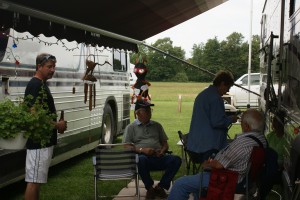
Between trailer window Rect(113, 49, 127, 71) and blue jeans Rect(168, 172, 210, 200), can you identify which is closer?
blue jeans Rect(168, 172, 210, 200)

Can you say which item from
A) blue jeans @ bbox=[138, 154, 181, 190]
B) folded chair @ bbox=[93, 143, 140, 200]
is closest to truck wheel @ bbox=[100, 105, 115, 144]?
blue jeans @ bbox=[138, 154, 181, 190]

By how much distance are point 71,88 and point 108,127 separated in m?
2.80

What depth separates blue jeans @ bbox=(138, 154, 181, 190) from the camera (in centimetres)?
605

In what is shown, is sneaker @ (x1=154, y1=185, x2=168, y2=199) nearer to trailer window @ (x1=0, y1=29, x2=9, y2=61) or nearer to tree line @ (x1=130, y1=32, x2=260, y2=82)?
trailer window @ (x1=0, y1=29, x2=9, y2=61)

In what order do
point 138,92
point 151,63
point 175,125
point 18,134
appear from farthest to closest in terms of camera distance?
point 151,63 → point 175,125 → point 138,92 → point 18,134

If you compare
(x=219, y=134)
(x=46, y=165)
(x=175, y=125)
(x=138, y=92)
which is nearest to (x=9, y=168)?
(x=46, y=165)

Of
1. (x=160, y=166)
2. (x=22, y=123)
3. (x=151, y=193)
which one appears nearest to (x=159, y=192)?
(x=151, y=193)

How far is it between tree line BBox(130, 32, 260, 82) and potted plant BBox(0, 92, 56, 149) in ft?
115

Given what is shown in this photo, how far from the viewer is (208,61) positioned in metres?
44.2

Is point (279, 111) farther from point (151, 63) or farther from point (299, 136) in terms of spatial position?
point (151, 63)

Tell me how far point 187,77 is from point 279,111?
123 ft

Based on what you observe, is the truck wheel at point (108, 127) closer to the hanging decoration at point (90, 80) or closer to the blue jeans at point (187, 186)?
the hanging decoration at point (90, 80)

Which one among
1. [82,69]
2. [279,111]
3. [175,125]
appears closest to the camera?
[279,111]

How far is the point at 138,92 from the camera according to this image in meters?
11.0
